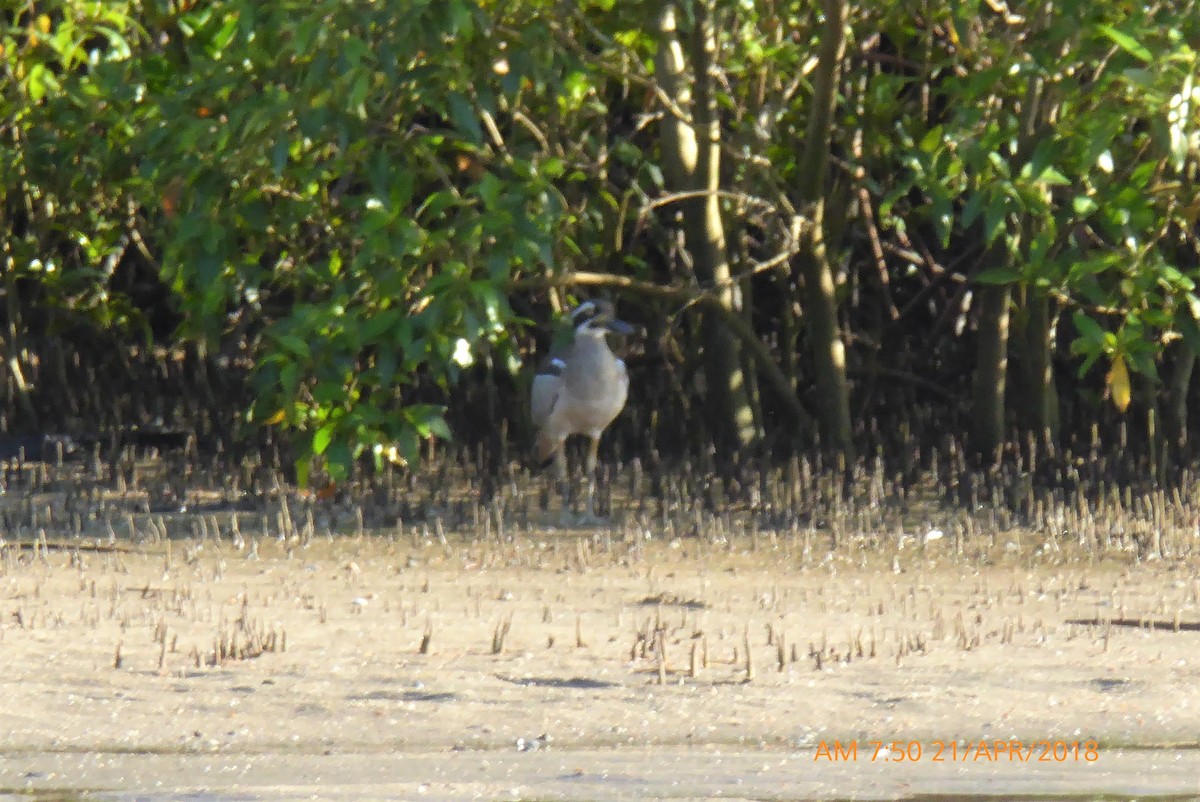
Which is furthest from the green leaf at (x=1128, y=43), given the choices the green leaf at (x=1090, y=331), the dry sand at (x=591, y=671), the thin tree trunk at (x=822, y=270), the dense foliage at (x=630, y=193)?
the thin tree trunk at (x=822, y=270)

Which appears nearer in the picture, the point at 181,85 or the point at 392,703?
the point at 392,703

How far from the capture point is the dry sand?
510cm

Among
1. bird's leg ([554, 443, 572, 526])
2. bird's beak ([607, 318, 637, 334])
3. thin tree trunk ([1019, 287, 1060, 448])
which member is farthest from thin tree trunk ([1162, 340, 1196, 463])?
bird's leg ([554, 443, 572, 526])

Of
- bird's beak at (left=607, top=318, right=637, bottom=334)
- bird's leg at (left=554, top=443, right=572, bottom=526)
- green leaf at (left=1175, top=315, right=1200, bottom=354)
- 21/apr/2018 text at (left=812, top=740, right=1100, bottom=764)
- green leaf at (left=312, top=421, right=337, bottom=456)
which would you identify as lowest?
21/apr/2018 text at (left=812, top=740, right=1100, bottom=764)

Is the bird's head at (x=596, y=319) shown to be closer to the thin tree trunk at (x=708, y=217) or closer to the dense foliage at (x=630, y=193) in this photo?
the dense foliage at (x=630, y=193)

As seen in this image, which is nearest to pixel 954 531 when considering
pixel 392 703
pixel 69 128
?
pixel 392 703

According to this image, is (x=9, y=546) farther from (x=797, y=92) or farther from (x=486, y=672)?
(x=797, y=92)

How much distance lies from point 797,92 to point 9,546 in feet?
14.7

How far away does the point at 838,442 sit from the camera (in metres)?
9.84

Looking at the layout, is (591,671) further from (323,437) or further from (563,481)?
(563,481)

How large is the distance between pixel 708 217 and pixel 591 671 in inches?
162

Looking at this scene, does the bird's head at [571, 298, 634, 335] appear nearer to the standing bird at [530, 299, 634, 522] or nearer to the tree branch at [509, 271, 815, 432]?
the standing bird at [530, 299, 634, 522]

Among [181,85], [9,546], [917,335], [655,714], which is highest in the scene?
[181,85]

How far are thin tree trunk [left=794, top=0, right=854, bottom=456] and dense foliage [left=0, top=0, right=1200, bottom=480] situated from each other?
0.06 feet
